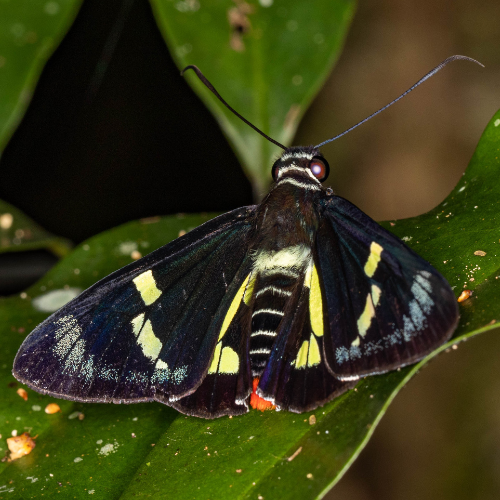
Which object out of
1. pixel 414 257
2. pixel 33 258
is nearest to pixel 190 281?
pixel 414 257

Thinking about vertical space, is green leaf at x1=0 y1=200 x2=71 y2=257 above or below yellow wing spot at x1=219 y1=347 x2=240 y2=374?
above

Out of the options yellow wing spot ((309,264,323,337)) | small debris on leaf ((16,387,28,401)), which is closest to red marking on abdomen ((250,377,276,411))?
yellow wing spot ((309,264,323,337))

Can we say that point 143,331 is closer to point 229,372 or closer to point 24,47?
point 229,372

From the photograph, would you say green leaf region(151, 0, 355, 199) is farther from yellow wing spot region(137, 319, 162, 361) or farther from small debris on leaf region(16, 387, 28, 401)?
small debris on leaf region(16, 387, 28, 401)

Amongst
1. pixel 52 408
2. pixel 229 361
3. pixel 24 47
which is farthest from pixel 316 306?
pixel 24 47

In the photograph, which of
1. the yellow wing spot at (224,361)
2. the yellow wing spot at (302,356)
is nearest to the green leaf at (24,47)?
the yellow wing spot at (224,361)

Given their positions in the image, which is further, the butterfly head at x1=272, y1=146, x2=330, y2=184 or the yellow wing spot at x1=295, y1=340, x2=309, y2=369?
the butterfly head at x1=272, y1=146, x2=330, y2=184
